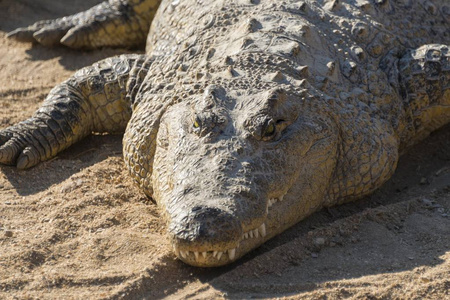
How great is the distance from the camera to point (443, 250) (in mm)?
4398

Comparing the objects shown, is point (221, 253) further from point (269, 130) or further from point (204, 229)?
point (269, 130)

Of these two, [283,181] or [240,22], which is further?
[240,22]

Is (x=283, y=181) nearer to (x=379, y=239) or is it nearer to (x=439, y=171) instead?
(x=379, y=239)

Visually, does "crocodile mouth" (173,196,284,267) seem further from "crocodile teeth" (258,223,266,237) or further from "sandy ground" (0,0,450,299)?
"sandy ground" (0,0,450,299)

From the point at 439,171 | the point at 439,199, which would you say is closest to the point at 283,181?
the point at 439,199

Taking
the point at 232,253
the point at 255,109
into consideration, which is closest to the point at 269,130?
the point at 255,109

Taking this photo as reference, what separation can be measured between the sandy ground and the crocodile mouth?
0.34 feet

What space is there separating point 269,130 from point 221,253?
0.89 m

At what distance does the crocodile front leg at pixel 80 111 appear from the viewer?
5699 millimetres

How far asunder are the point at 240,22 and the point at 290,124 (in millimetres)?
1261

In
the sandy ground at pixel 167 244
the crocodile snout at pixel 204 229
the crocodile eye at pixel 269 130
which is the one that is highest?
the crocodile eye at pixel 269 130

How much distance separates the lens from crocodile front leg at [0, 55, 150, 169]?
5699 mm

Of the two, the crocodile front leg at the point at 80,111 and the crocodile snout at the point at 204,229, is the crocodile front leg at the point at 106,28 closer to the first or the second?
the crocodile front leg at the point at 80,111

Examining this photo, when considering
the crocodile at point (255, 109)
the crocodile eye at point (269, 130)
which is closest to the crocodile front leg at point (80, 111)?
the crocodile at point (255, 109)
